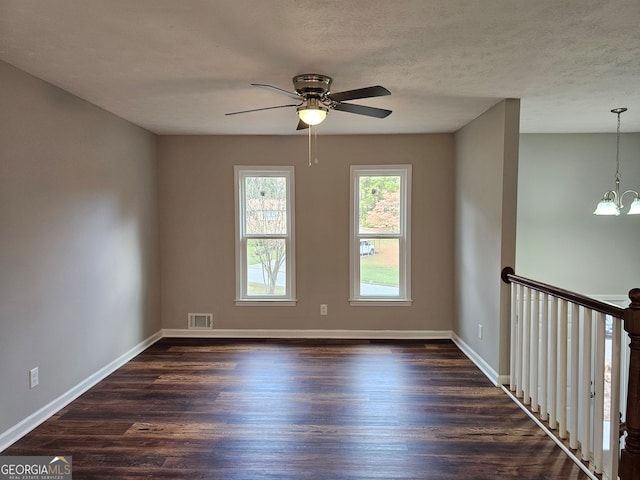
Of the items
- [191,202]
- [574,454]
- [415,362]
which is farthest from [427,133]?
[574,454]

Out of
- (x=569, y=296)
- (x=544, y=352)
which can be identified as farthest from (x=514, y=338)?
(x=569, y=296)

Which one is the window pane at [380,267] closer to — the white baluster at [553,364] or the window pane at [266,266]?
the window pane at [266,266]

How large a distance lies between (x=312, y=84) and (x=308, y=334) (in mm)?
3063

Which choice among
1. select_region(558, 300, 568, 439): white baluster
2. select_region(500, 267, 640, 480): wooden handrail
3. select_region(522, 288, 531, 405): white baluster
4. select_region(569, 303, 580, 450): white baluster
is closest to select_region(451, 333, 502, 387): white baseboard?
select_region(522, 288, 531, 405): white baluster

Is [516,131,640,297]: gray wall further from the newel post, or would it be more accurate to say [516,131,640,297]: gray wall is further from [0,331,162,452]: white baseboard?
[0,331,162,452]: white baseboard

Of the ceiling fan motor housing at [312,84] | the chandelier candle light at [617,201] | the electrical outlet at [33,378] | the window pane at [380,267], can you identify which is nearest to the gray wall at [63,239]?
the electrical outlet at [33,378]

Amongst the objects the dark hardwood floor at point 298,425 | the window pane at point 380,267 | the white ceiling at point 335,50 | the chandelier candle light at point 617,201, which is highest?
the white ceiling at point 335,50

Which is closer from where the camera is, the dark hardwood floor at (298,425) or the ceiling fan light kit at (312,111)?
the dark hardwood floor at (298,425)

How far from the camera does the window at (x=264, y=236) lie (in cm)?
477

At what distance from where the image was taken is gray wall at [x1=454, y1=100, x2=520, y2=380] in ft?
10.9

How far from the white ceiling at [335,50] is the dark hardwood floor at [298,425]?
245 cm

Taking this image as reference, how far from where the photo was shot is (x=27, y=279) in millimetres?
2688

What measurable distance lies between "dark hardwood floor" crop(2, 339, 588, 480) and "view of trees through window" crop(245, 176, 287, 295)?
1098 millimetres

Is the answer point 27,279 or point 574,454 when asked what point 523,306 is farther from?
point 27,279
